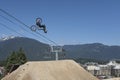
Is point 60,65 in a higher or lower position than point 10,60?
higher

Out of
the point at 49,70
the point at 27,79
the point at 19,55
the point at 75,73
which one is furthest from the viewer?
the point at 19,55

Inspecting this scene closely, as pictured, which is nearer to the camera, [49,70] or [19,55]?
[49,70]

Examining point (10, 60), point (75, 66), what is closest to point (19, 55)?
point (10, 60)

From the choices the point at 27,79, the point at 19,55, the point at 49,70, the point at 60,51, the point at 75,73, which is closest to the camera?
the point at 27,79

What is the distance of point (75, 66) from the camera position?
19359 millimetres

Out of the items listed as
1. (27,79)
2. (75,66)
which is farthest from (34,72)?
(75,66)

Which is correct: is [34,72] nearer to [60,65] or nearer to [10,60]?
[60,65]

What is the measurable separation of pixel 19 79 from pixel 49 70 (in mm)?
1842

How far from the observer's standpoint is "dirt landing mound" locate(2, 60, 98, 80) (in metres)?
16.7

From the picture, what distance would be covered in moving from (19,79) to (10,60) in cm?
9149

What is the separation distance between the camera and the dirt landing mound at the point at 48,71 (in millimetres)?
16672

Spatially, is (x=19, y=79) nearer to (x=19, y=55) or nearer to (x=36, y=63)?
(x=36, y=63)

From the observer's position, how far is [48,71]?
17297mm

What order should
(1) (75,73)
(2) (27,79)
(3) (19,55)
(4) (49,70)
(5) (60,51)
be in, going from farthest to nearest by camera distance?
(3) (19,55)
(5) (60,51)
(1) (75,73)
(4) (49,70)
(2) (27,79)
